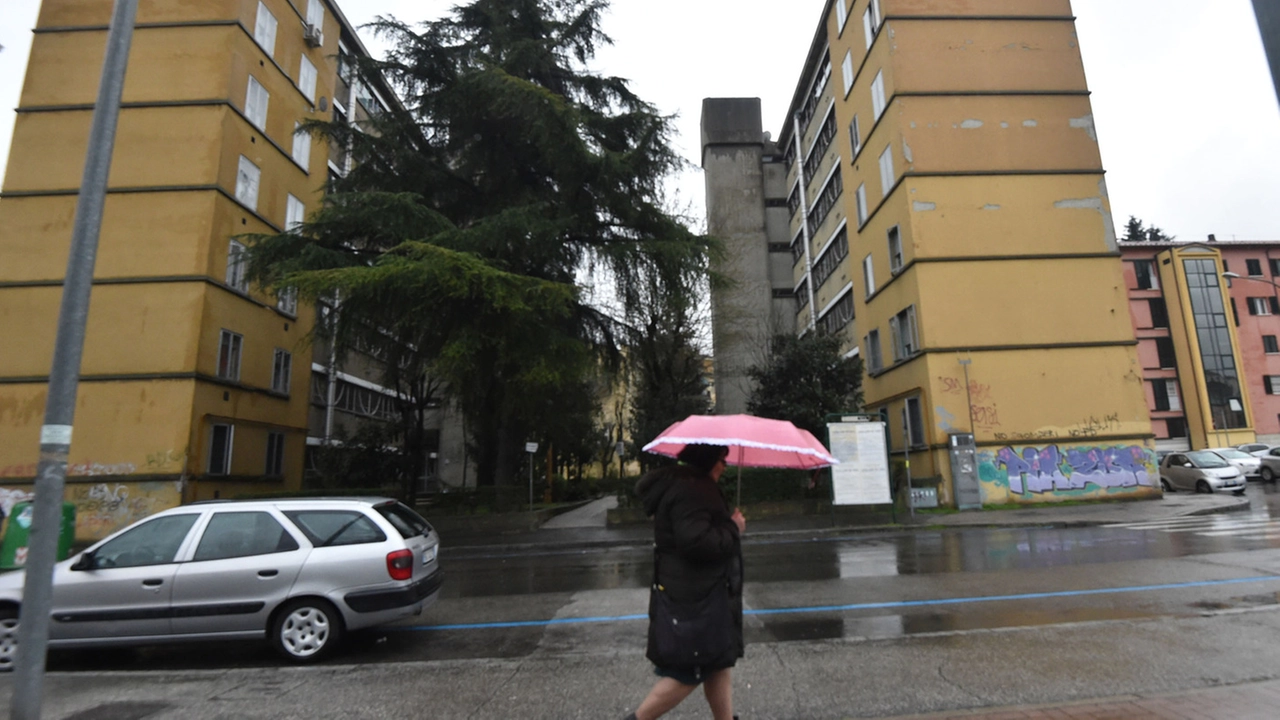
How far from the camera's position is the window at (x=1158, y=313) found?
46.9 metres

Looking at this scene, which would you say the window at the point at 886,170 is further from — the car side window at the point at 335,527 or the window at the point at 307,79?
the car side window at the point at 335,527

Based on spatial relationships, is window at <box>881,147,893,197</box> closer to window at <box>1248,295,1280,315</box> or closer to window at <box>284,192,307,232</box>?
window at <box>284,192,307,232</box>

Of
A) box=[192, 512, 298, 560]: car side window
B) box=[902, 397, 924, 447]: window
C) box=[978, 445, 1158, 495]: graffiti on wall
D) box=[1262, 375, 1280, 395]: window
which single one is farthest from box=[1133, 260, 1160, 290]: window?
box=[192, 512, 298, 560]: car side window

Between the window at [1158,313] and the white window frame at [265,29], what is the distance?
52308 millimetres

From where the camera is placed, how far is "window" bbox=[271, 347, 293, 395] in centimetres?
2562

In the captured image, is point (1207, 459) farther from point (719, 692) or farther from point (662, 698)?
point (662, 698)

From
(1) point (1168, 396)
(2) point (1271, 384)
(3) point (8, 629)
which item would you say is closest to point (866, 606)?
(3) point (8, 629)

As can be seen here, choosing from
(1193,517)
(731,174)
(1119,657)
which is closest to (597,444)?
(731,174)

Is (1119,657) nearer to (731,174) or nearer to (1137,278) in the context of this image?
(731,174)

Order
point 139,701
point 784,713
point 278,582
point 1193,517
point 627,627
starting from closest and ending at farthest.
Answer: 1. point 784,713
2. point 139,701
3. point 278,582
4. point 627,627
5. point 1193,517

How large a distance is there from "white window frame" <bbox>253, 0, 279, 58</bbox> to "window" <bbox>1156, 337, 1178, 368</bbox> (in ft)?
174

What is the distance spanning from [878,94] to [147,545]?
2618 cm

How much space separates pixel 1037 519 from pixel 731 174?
3409 centimetres

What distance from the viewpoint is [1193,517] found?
16.4 metres
